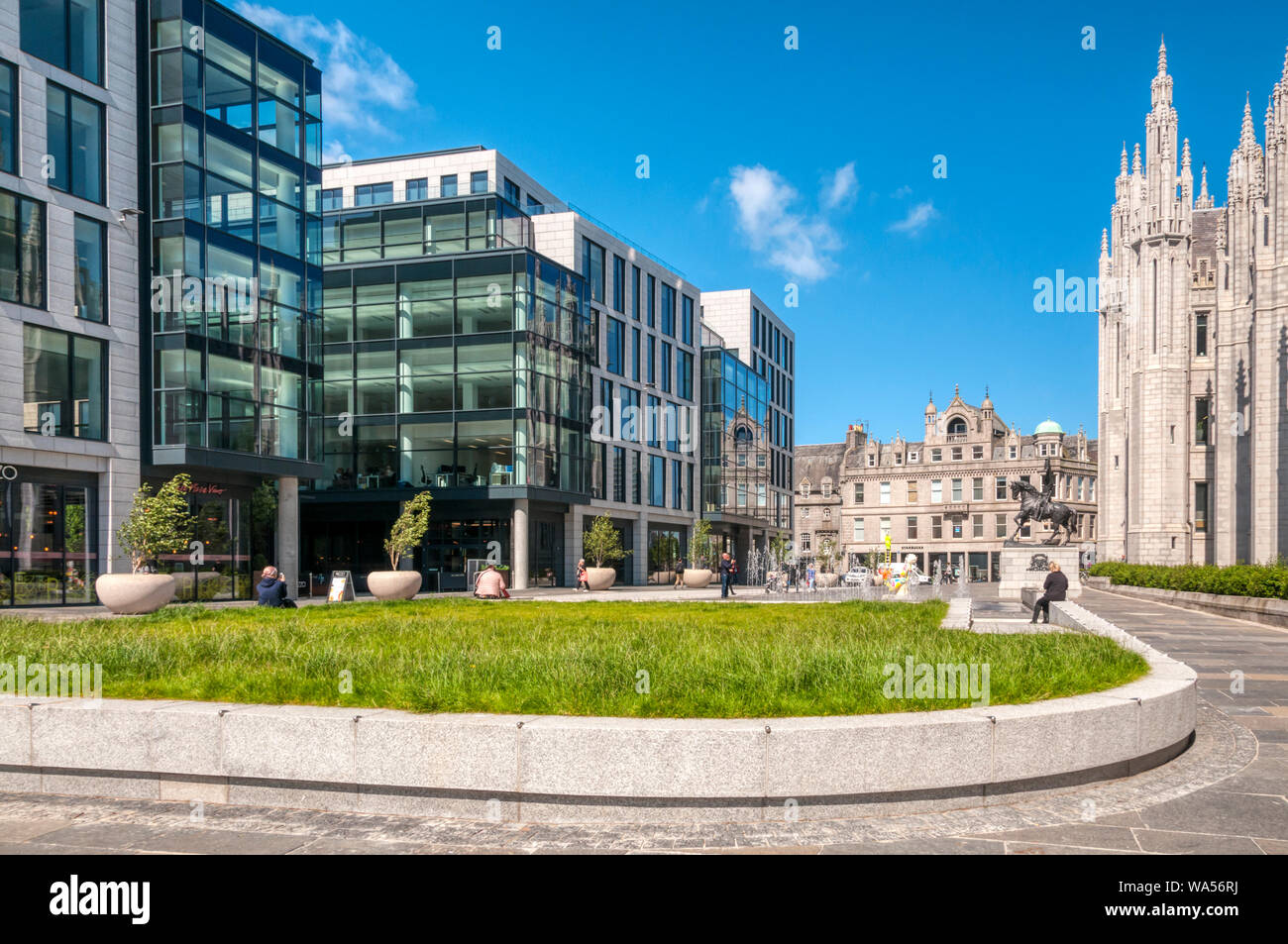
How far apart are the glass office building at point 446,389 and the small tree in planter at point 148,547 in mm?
20650

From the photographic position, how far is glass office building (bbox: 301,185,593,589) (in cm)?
4822

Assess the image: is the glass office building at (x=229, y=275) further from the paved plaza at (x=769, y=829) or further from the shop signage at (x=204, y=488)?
the paved plaza at (x=769, y=829)

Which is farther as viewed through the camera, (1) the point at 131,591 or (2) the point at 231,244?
(2) the point at 231,244

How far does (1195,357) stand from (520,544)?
48241 mm

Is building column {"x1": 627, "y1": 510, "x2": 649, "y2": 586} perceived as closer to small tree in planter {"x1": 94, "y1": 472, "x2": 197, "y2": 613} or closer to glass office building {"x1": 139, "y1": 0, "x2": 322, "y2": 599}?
glass office building {"x1": 139, "y1": 0, "x2": 322, "y2": 599}

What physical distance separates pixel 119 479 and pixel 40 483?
8.34ft

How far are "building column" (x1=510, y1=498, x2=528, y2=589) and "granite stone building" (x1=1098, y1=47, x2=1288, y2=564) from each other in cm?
3679

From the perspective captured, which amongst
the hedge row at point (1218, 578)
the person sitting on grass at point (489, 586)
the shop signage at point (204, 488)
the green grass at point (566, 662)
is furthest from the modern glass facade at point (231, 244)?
the hedge row at point (1218, 578)

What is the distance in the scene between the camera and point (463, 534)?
49.8 m

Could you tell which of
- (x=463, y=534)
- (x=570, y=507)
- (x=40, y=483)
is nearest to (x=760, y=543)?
(x=570, y=507)

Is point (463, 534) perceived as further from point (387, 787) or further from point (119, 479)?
point (387, 787)

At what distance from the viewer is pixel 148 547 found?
1054 inches

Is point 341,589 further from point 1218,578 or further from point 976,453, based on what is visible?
point 976,453

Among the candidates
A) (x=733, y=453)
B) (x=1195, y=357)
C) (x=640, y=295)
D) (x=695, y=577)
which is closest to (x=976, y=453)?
(x=1195, y=357)
